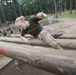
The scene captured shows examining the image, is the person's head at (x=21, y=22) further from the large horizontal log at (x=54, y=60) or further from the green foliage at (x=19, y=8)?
the green foliage at (x=19, y=8)

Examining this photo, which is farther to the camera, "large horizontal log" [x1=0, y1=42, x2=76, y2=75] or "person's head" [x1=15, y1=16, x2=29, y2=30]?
"person's head" [x1=15, y1=16, x2=29, y2=30]

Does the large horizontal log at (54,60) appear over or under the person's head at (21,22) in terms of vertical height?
under

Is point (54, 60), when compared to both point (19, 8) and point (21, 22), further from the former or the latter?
point (19, 8)

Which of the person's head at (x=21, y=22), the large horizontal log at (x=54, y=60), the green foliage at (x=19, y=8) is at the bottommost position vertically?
the green foliage at (x=19, y=8)

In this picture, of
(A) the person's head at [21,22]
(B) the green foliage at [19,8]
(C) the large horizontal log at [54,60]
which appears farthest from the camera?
(B) the green foliage at [19,8]

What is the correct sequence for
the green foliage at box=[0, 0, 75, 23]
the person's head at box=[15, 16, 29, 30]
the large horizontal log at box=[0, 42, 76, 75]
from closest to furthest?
the large horizontal log at box=[0, 42, 76, 75]
the person's head at box=[15, 16, 29, 30]
the green foliage at box=[0, 0, 75, 23]

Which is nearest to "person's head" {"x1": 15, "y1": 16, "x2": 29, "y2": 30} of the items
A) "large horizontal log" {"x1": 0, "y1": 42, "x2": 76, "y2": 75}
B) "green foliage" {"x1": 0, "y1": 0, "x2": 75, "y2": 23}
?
"large horizontal log" {"x1": 0, "y1": 42, "x2": 76, "y2": 75}

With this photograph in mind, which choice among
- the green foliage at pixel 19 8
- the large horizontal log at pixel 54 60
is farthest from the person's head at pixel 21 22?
the green foliage at pixel 19 8

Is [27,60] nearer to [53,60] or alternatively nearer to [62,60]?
[53,60]

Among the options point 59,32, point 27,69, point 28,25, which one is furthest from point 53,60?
point 27,69

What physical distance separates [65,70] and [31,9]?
43.7 m

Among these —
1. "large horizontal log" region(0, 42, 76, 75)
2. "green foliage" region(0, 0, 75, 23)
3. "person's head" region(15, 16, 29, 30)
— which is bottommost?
"green foliage" region(0, 0, 75, 23)

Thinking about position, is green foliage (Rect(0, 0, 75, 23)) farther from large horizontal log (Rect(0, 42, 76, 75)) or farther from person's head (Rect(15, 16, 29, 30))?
large horizontal log (Rect(0, 42, 76, 75))

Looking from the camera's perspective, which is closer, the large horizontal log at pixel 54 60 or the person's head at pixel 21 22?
the large horizontal log at pixel 54 60
